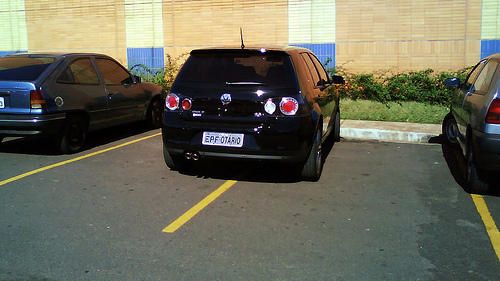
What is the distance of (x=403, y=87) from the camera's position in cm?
1226

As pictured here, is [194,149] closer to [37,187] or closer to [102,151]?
[37,187]

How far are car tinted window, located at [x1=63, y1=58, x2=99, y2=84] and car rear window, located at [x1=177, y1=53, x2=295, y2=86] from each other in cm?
258

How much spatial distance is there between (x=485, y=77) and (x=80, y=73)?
5.87 m

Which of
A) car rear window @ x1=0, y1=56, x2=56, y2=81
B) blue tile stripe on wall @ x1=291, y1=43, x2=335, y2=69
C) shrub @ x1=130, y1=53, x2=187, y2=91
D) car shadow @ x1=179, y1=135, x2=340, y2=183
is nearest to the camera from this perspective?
car shadow @ x1=179, y1=135, x2=340, y2=183

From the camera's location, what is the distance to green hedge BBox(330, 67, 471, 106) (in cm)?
1205

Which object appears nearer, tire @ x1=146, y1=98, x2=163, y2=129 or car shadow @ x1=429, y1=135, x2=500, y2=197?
car shadow @ x1=429, y1=135, x2=500, y2=197

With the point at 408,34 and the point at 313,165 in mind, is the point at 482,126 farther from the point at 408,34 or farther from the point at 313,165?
the point at 408,34

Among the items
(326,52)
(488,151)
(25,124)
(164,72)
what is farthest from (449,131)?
(164,72)

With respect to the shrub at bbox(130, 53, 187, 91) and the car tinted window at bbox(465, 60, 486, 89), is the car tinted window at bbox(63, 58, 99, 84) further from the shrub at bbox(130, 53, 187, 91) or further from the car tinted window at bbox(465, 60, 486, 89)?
the shrub at bbox(130, 53, 187, 91)

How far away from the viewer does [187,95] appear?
6098mm

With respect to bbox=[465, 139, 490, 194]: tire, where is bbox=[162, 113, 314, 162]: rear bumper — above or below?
above

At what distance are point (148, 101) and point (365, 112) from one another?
4806 millimetres

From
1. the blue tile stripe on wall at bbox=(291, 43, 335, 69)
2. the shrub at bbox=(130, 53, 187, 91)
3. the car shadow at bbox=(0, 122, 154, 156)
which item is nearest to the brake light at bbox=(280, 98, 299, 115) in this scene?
the car shadow at bbox=(0, 122, 154, 156)

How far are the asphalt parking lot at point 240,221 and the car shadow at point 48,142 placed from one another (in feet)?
2.11
